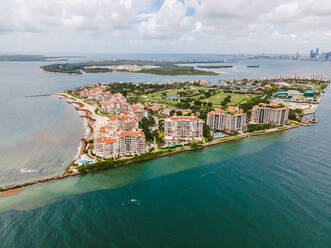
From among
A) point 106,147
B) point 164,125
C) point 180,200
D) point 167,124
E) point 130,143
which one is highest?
point 167,124

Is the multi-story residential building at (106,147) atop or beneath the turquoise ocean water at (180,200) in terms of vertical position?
atop

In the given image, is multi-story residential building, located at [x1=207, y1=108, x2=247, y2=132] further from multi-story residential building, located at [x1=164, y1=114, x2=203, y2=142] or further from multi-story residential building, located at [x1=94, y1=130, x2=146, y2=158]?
multi-story residential building, located at [x1=94, y1=130, x2=146, y2=158]

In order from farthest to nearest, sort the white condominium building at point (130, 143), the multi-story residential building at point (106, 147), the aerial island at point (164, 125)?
1. the white condominium building at point (130, 143)
2. the aerial island at point (164, 125)
3. the multi-story residential building at point (106, 147)

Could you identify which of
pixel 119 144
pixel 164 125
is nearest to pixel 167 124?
pixel 164 125

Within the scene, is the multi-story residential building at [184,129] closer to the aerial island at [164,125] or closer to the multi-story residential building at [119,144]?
the aerial island at [164,125]

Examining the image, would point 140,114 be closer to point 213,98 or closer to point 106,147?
point 106,147

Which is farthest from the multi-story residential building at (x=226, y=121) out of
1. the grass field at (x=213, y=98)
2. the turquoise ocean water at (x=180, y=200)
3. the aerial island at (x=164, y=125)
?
the grass field at (x=213, y=98)

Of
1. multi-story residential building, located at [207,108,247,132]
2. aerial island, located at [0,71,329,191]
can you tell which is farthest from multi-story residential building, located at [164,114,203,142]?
multi-story residential building, located at [207,108,247,132]

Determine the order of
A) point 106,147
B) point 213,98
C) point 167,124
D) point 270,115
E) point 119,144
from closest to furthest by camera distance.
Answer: point 106,147, point 119,144, point 167,124, point 270,115, point 213,98
